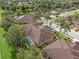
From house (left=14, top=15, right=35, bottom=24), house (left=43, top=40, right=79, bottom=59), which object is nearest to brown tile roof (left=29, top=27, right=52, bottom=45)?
house (left=43, top=40, right=79, bottom=59)

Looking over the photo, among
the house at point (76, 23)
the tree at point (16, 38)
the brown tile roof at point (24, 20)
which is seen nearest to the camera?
the tree at point (16, 38)

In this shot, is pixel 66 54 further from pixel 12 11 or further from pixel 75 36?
pixel 12 11

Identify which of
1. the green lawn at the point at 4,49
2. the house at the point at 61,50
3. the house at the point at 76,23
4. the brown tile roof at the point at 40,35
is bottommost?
the house at the point at 76,23

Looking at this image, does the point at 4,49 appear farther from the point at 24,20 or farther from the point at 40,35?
the point at 24,20

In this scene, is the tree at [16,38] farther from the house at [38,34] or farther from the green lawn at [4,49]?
the house at [38,34]

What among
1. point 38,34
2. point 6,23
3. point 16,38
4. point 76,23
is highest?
point 16,38

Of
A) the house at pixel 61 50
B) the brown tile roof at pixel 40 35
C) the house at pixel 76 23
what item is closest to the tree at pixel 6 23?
the brown tile roof at pixel 40 35

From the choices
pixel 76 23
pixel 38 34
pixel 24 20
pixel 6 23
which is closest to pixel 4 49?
pixel 38 34
